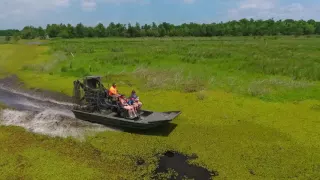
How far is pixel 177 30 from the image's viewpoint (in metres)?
125

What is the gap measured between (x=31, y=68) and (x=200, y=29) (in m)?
88.6

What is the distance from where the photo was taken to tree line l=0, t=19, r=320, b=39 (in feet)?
369

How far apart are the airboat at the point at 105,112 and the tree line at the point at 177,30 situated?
100 meters

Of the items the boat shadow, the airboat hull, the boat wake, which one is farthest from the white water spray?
the boat shadow

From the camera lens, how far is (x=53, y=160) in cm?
1484

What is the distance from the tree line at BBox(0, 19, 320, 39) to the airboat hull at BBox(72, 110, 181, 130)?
10036 cm

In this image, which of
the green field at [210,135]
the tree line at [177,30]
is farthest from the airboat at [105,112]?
the tree line at [177,30]

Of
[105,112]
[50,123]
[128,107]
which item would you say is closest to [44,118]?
[50,123]

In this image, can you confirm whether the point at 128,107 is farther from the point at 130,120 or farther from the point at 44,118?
the point at 44,118

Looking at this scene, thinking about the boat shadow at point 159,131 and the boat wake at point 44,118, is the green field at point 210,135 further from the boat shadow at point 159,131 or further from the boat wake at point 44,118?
the boat wake at point 44,118

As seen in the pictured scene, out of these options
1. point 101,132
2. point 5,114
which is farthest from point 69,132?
point 5,114

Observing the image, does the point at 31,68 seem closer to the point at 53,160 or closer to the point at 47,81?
the point at 47,81

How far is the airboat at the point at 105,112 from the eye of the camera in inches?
713

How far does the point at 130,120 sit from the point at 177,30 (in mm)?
110096
